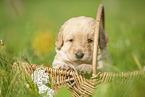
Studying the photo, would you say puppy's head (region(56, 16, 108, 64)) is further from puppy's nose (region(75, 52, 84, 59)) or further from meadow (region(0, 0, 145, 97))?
meadow (region(0, 0, 145, 97))

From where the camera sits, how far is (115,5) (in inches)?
501

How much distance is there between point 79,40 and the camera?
9.58 feet

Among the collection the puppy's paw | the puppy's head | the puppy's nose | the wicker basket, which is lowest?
the wicker basket

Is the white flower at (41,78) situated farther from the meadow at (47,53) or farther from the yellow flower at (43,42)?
the yellow flower at (43,42)

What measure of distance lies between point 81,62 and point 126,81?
82cm

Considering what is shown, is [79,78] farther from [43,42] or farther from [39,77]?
[43,42]

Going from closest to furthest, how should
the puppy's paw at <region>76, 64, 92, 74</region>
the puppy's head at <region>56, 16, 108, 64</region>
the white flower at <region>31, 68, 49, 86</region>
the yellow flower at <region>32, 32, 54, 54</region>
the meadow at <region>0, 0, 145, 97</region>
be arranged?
the meadow at <region>0, 0, 145, 97</region>
the white flower at <region>31, 68, 49, 86</region>
the puppy's paw at <region>76, 64, 92, 74</region>
the puppy's head at <region>56, 16, 108, 64</region>
the yellow flower at <region>32, 32, 54, 54</region>

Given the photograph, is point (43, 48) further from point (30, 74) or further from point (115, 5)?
point (115, 5)

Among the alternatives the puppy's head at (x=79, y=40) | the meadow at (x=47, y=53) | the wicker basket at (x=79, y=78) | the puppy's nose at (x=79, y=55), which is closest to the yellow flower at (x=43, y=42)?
the meadow at (x=47, y=53)

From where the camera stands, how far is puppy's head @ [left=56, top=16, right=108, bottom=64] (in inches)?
112

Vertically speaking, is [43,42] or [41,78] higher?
[43,42]

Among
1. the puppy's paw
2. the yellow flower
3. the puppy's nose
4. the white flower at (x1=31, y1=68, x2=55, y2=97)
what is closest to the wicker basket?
the white flower at (x1=31, y1=68, x2=55, y2=97)

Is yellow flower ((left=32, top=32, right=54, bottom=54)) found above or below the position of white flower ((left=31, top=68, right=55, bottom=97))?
above

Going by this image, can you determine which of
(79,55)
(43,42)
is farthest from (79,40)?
(43,42)
